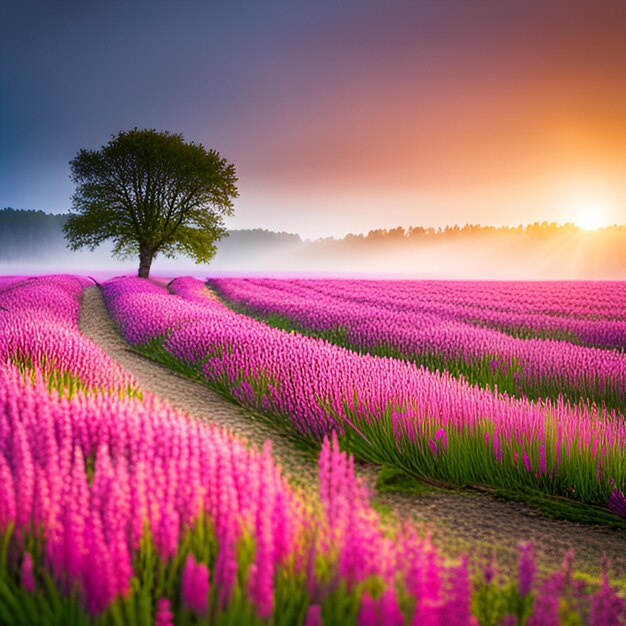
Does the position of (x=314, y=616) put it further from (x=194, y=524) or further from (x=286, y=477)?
(x=286, y=477)

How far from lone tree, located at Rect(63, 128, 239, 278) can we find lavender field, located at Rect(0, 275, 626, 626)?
22896mm

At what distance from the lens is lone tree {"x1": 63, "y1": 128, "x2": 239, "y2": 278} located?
1136 inches

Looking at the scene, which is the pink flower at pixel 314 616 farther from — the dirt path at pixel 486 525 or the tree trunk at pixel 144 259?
the tree trunk at pixel 144 259

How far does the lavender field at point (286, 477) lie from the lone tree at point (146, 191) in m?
22.9

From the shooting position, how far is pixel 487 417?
3.93 meters

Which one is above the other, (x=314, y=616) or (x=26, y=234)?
(x=26, y=234)

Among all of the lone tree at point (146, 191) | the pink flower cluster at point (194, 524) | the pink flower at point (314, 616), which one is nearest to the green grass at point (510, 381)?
the pink flower cluster at point (194, 524)

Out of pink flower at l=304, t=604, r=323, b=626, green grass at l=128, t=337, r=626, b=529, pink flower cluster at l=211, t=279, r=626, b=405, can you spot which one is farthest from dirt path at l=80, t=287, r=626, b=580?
pink flower cluster at l=211, t=279, r=626, b=405

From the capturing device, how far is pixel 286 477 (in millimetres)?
2053

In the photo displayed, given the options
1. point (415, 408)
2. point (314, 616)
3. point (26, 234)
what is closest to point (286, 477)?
point (314, 616)

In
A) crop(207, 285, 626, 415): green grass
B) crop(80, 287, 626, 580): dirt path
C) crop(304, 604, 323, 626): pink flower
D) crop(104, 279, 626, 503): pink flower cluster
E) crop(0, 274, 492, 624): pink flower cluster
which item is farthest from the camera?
crop(207, 285, 626, 415): green grass

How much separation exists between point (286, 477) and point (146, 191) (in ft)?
98.1

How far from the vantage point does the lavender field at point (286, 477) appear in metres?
1.23

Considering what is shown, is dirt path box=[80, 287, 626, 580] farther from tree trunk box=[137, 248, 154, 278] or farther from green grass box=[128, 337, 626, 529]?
tree trunk box=[137, 248, 154, 278]
